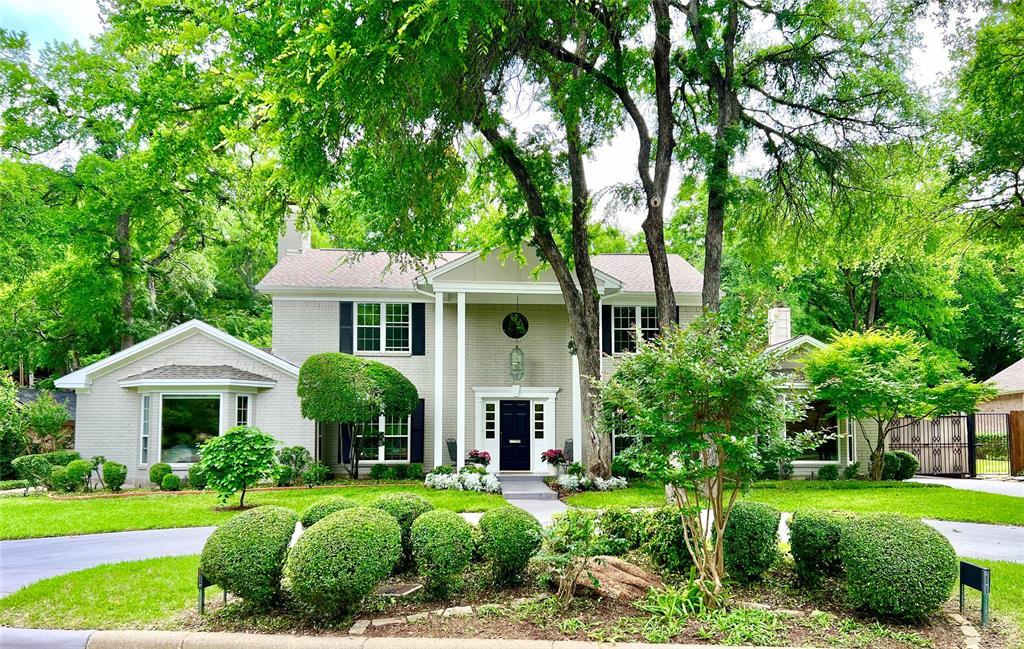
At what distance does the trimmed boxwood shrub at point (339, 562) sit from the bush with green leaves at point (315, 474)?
11.8 m

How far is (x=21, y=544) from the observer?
1075 centimetres

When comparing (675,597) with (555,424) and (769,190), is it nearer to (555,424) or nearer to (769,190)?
(769,190)

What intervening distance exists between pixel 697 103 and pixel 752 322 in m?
11.3

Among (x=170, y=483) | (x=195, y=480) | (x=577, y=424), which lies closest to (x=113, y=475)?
(x=170, y=483)

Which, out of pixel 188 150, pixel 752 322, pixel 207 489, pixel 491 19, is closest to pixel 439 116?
pixel 491 19

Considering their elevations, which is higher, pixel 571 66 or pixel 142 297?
pixel 571 66

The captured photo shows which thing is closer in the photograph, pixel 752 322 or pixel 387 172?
pixel 752 322

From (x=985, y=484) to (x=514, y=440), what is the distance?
12.6m

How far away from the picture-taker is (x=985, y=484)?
19156mm

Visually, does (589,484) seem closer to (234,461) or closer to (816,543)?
(234,461)

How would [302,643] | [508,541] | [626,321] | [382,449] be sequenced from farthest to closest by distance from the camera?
[626,321], [382,449], [508,541], [302,643]

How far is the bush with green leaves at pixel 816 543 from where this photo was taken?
6.90 m

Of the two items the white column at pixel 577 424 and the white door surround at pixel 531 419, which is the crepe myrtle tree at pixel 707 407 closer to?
the white column at pixel 577 424

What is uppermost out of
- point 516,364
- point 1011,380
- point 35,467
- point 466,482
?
point 516,364
